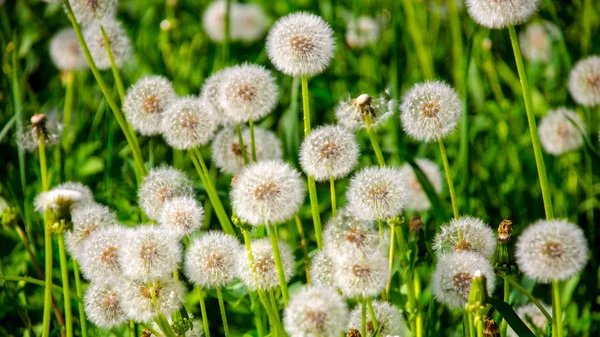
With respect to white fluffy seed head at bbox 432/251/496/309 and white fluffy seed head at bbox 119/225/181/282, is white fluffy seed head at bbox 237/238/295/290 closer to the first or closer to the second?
white fluffy seed head at bbox 119/225/181/282

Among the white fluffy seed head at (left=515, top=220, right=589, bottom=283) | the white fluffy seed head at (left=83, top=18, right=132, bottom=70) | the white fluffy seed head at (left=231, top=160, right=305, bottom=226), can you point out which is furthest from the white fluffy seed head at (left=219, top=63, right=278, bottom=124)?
the white fluffy seed head at (left=515, top=220, right=589, bottom=283)

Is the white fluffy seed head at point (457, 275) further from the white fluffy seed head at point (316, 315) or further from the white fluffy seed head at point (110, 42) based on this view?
the white fluffy seed head at point (110, 42)

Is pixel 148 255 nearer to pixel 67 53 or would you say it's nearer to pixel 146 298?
pixel 146 298

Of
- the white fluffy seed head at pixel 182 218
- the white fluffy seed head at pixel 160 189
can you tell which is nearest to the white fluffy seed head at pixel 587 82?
the white fluffy seed head at pixel 160 189

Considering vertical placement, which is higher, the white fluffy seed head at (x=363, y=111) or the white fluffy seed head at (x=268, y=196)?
the white fluffy seed head at (x=363, y=111)

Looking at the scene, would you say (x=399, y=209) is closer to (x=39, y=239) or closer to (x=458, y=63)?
(x=39, y=239)

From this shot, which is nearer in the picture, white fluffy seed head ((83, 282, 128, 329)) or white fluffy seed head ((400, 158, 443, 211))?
white fluffy seed head ((83, 282, 128, 329))
